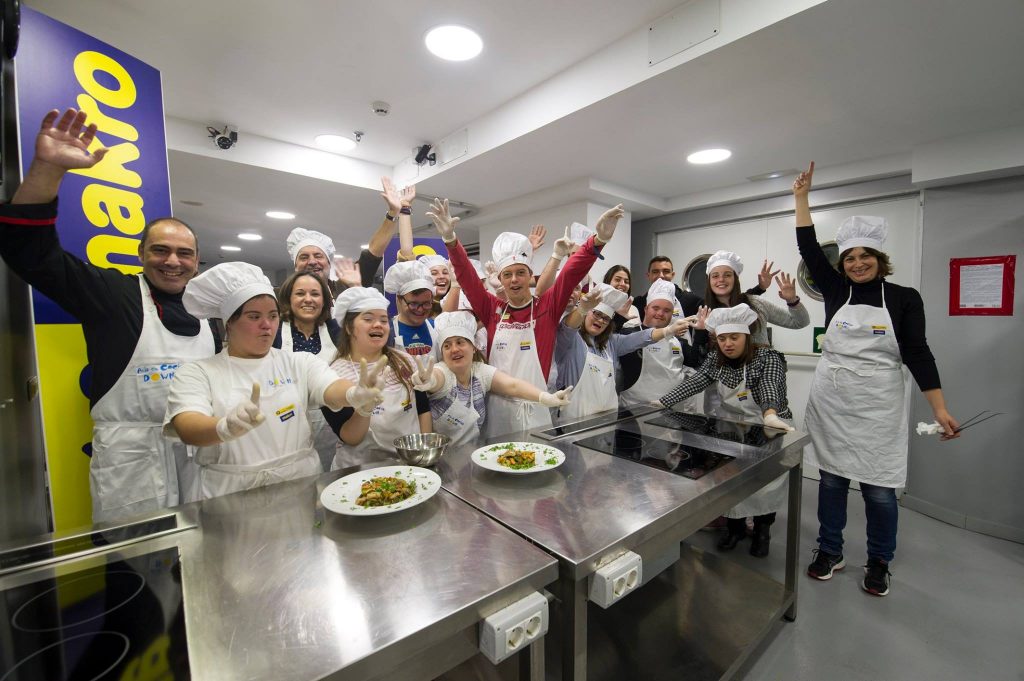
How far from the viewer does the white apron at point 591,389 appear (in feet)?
7.92

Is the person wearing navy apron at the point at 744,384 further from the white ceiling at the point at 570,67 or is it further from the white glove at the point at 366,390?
the white glove at the point at 366,390

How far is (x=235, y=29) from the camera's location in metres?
2.15

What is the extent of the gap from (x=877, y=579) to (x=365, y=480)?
2.61m

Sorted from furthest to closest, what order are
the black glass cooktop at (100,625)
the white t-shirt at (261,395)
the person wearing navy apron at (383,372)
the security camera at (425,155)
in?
1. the security camera at (425,155)
2. the person wearing navy apron at (383,372)
3. the white t-shirt at (261,395)
4. the black glass cooktop at (100,625)

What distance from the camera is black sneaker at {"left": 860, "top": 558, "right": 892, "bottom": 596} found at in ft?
7.09

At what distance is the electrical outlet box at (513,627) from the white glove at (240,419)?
740mm

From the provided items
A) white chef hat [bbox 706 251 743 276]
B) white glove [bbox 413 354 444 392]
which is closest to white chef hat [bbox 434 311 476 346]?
white glove [bbox 413 354 444 392]

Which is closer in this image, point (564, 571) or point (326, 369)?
point (564, 571)

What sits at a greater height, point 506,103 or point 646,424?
point 506,103

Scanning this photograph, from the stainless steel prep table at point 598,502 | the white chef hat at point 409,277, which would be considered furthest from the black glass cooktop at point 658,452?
the white chef hat at point 409,277

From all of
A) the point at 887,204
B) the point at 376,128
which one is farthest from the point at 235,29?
the point at 887,204

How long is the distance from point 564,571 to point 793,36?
2.29 metres

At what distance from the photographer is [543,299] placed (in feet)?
7.46

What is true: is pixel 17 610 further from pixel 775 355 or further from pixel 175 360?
pixel 775 355
